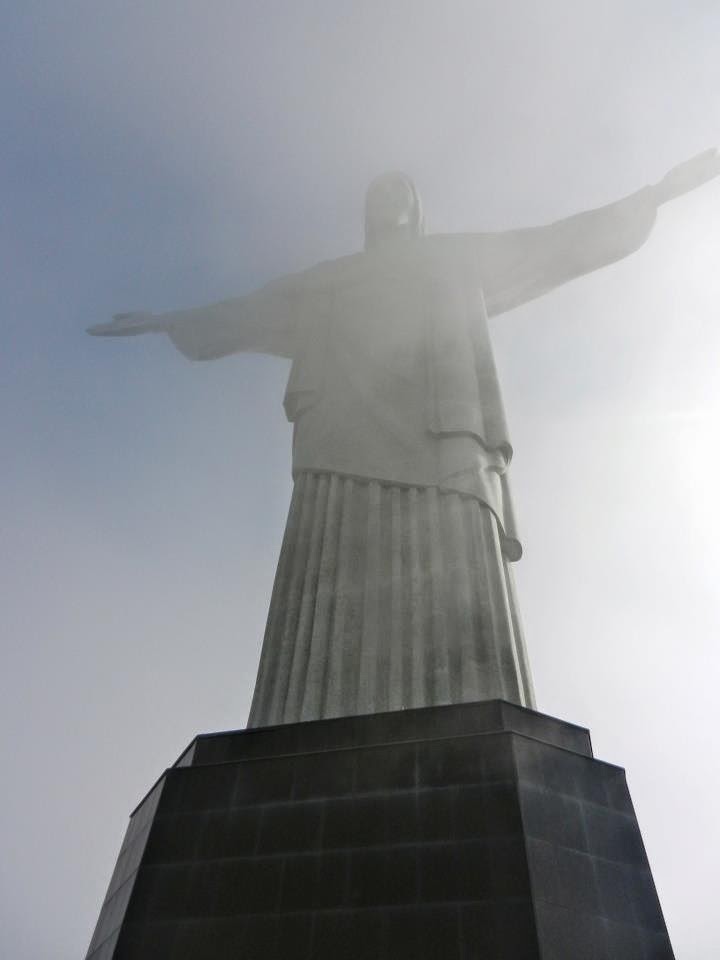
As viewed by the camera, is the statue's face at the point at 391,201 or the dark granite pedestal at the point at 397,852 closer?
the dark granite pedestal at the point at 397,852

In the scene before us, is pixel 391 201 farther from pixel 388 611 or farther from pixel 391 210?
pixel 388 611

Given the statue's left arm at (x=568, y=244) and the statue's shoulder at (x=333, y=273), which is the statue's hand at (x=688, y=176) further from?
the statue's shoulder at (x=333, y=273)

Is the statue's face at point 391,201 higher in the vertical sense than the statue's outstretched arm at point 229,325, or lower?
higher

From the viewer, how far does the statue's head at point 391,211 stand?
36.7 ft

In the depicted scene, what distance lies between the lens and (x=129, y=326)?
427 inches

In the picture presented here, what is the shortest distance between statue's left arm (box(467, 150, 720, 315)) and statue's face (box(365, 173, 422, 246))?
132 centimetres

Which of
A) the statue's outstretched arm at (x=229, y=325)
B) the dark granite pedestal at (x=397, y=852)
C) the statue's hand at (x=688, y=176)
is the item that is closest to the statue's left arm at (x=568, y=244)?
the statue's hand at (x=688, y=176)

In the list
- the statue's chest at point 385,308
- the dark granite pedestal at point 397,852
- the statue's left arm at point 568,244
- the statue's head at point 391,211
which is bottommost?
the dark granite pedestal at point 397,852

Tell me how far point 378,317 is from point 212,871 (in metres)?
6.73

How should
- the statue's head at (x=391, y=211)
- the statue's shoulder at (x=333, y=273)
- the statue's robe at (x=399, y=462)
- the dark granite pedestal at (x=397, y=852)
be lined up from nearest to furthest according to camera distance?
the dark granite pedestal at (x=397, y=852) < the statue's robe at (x=399, y=462) < the statue's shoulder at (x=333, y=273) < the statue's head at (x=391, y=211)

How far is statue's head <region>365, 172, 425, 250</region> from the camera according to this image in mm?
11172

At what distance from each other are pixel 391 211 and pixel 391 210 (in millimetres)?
25

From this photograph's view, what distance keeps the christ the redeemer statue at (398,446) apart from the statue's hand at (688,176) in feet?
0.07

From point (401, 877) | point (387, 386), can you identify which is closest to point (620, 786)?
point (401, 877)
